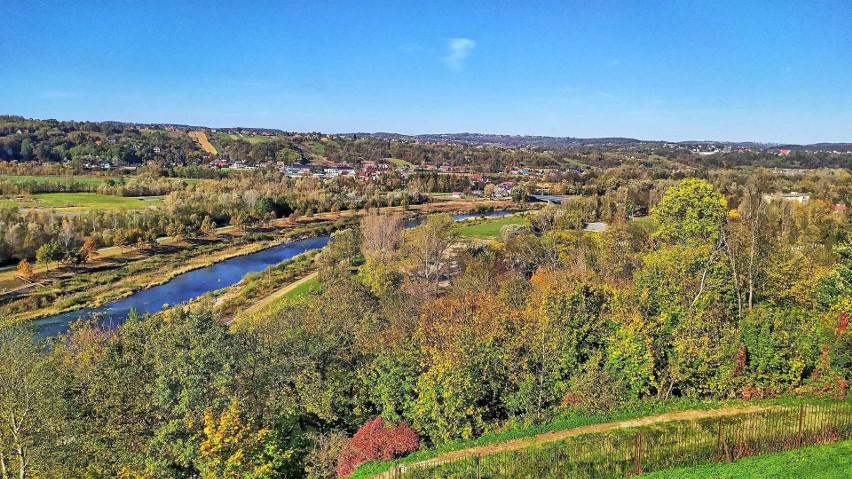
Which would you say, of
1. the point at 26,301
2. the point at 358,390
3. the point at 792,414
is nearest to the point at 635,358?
the point at 792,414

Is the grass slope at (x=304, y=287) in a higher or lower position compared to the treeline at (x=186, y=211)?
lower

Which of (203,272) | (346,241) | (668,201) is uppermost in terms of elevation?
(668,201)

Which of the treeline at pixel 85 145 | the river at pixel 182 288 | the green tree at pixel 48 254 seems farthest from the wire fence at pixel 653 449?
the treeline at pixel 85 145

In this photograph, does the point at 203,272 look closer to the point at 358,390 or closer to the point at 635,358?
the point at 358,390

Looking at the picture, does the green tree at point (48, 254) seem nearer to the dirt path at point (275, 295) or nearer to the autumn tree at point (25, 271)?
the autumn tree at point (25, 271)

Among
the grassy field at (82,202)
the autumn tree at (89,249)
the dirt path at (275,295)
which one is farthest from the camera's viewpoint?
the grassy field at (82,202)

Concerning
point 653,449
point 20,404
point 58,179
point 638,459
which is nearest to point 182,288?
point 20,404
